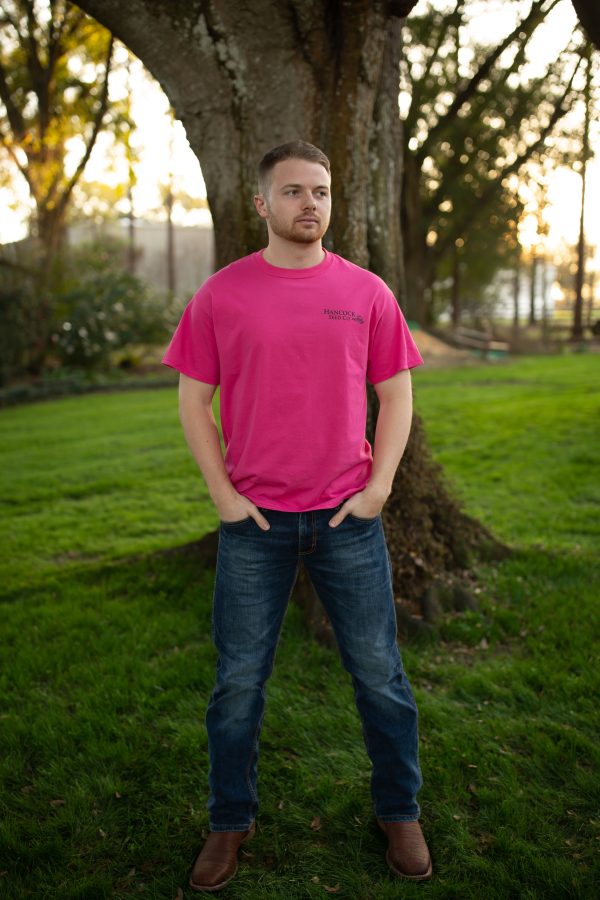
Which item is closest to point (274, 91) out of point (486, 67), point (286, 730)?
point (286, 730)

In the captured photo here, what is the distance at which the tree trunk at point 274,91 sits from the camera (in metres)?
3.84

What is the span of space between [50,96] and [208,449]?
58.9 ft

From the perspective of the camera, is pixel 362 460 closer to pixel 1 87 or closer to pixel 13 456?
pixel 13 456

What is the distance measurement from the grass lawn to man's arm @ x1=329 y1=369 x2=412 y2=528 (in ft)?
3.99

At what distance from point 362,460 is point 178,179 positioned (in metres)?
32.8

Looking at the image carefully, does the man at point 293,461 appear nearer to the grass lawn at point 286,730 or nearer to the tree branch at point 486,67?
the grass lawn at point 286,730

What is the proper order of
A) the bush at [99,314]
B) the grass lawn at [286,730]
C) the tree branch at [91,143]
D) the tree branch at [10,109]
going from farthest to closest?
the tree branch at [10,109] → the bush at [99,314] → the tree branch at [91,143] → the grass lawn at [286,730]

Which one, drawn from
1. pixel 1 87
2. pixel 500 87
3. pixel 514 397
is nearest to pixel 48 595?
pixel 514 397

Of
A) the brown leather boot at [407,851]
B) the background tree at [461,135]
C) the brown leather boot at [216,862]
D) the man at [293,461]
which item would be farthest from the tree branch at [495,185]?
the brown leather boot at [216,862]

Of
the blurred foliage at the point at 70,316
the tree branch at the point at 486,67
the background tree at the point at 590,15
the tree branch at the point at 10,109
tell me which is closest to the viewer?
the background tree at the point at 590,15

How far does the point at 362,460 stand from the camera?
259 centimetres

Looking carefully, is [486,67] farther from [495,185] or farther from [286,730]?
[286,730]

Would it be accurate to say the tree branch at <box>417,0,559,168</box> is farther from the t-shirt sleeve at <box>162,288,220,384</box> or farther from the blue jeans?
the blue jeans

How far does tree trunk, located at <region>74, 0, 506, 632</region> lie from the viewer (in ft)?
12.6
